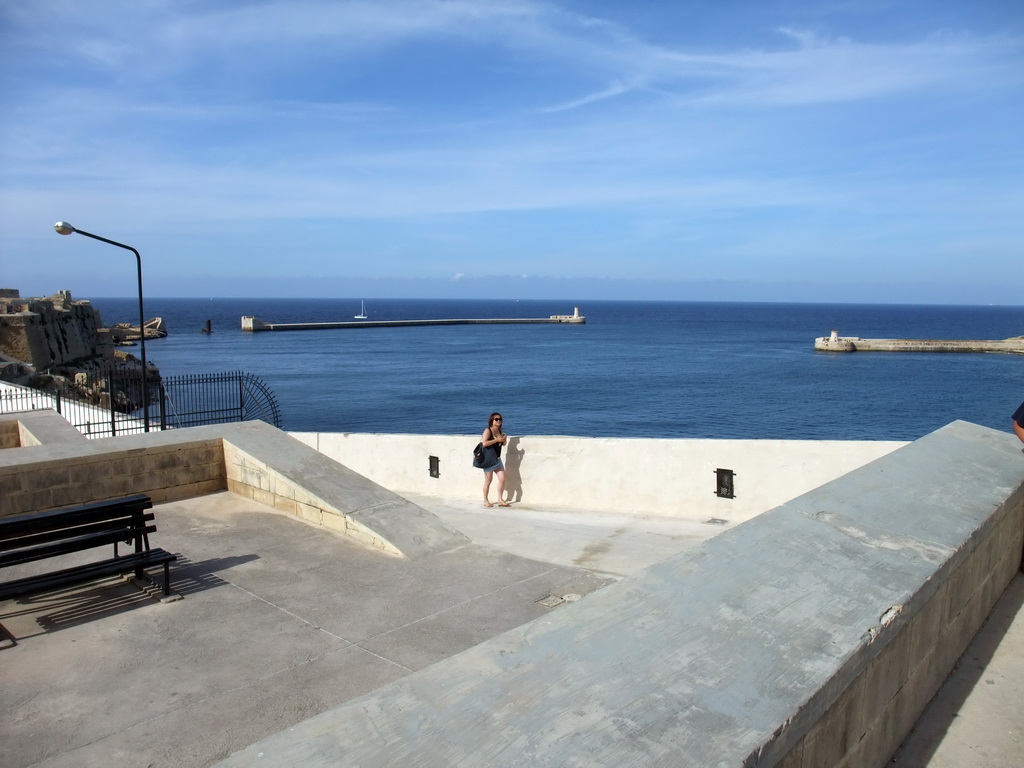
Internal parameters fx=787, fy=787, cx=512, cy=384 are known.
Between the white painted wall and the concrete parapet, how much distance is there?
4.38 metres

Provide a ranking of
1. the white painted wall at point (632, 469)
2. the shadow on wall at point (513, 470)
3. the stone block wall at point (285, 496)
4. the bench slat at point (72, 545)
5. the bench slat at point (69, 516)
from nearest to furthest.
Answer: the bench slat at point (72, 545) < the bench slat at point (69, 516) < the stone block wall at point (285, 496) < the white painted wall at point (632, 469) < the shadow on wall at point (513, 470)

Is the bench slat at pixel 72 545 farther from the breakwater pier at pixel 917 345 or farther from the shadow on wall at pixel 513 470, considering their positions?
the breakwater pier at pixel 917 345

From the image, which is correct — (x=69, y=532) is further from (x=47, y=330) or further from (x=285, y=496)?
(x=47, y=330)

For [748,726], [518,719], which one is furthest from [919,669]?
[518,719]

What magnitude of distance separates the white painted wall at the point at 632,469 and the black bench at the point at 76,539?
5026mm

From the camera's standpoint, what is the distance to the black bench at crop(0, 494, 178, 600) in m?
5.04

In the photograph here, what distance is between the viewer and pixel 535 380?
2502 inches

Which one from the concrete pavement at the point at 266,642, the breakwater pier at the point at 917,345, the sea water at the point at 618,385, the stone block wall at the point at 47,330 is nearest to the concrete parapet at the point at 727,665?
the concrete pavement at the point at 266,642

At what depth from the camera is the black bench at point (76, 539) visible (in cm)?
504

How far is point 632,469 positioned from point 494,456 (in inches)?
67.3

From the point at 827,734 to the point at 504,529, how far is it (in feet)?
20.2

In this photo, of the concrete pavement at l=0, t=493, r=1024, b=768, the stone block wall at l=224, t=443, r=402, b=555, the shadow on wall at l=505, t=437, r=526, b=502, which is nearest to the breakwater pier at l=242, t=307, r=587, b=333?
the shadow on wall at l=505, t=437, r=526, b=502

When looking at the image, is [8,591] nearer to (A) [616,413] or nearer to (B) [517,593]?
(B) [517,593]

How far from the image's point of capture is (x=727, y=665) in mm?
2453
